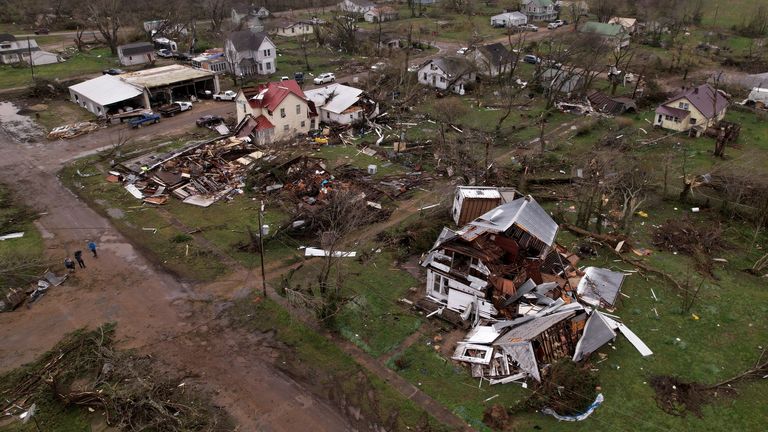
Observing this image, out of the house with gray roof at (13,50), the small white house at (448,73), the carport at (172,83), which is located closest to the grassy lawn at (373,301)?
the small white house at (448,73)

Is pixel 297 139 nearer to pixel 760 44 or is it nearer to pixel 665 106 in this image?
pixel 665 106

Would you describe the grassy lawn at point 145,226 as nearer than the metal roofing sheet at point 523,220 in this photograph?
No

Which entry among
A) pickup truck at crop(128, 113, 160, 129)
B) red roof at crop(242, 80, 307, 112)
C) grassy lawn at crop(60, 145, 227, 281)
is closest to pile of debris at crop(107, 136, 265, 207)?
grassy lawn at crop(60, 145, 227, 281)

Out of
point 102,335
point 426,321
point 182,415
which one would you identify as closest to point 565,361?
point 426,321

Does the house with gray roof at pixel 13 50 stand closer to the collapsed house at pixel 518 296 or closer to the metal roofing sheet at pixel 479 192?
the metal roofing sheet at pixel 479 192

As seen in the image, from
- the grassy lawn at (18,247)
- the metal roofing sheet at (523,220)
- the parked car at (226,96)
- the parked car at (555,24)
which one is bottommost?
the grassy lawn at (18,247)

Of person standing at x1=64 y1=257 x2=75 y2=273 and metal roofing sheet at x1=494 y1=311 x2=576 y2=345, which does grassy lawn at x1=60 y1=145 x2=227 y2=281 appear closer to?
person standing at x1=64 y1=257 x2=75 y2=273
